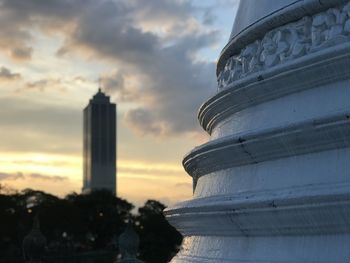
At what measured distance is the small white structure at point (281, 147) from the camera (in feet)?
15.9

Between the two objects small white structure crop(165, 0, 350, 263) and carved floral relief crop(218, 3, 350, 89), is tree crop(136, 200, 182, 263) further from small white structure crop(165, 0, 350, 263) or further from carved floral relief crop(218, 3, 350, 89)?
carved floral relief crop(218, 3, 350, 89)

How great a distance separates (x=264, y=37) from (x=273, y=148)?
1228mm

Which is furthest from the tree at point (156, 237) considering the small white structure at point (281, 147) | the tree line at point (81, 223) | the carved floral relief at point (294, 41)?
the carved floral relief at point (294, 41)

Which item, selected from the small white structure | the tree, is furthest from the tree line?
the small white structure

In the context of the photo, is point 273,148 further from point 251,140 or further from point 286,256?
point 286,256

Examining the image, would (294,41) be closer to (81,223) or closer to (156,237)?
(156,237)

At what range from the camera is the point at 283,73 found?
5457 millimetres

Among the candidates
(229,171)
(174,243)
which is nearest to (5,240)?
(174,243)

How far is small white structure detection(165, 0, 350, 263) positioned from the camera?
4832 mm

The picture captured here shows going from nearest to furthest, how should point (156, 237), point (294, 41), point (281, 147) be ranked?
point (281, 147) < point (294, 41) < point (156, 237)

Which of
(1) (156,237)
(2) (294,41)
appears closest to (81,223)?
(1) (156,237)

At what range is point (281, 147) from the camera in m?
5.35

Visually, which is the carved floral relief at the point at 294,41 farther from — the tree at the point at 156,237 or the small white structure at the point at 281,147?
the tree at the point at 156,237

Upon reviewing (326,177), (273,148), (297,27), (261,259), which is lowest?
(261,259)
